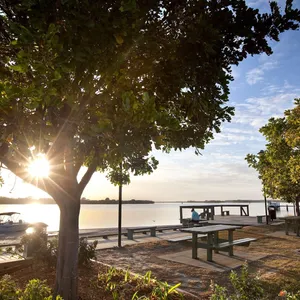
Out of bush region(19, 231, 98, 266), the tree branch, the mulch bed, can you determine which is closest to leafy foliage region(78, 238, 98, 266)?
bush region(19, 231, 98, 266)

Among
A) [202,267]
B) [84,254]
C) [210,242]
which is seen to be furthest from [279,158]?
[84,254]

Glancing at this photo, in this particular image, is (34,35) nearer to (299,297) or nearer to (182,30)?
(182,30)

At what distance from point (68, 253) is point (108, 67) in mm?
3749

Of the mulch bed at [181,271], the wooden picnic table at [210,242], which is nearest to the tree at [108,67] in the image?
the mulch bed at [181,271]

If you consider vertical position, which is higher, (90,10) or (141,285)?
(90,10)

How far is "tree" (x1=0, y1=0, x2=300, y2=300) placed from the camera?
9.50ft

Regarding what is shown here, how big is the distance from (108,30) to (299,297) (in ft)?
14.1

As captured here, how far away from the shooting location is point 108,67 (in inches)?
135

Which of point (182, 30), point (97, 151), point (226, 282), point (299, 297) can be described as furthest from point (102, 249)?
point (182, 30)

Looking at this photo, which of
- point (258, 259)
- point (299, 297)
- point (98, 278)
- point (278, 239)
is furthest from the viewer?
point (278, 239)

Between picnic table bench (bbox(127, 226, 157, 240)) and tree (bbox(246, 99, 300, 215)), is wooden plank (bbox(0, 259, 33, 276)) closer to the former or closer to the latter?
picnic table bench (bbox(127, 226, 157, 240))

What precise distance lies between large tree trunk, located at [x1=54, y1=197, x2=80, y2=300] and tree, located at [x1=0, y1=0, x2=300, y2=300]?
3cm

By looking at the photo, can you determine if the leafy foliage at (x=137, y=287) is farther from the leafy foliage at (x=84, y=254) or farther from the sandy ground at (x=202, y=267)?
the leafy foliage at (x=84, y=254)

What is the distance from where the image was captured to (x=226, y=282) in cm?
693
